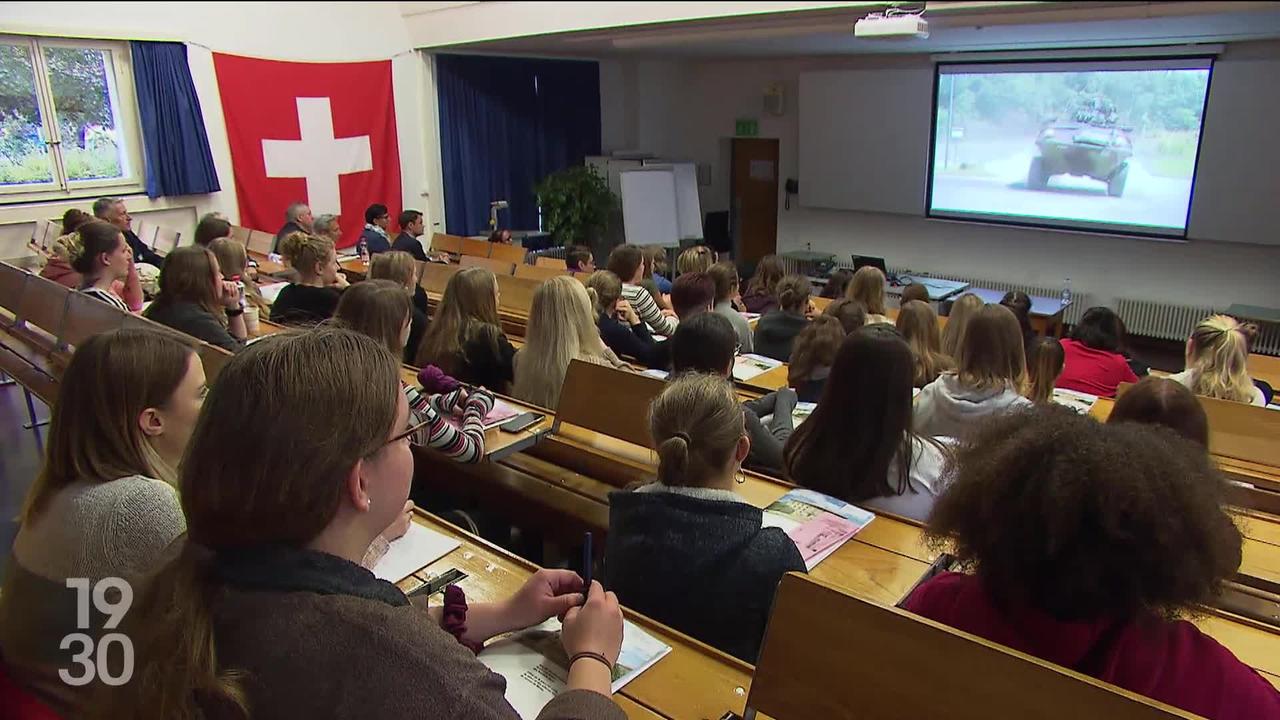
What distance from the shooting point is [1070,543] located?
1059 mm

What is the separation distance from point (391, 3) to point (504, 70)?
4.36ft

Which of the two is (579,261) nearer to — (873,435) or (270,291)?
(270,291)

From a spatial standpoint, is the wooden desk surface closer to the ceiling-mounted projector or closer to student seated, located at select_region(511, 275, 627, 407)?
student seated, located at select_region(511, 275, 627, 407)

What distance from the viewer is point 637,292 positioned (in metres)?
4.57

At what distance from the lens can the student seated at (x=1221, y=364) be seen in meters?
3.12

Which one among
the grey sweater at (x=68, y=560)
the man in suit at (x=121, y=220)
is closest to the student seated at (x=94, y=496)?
the grey sweater at (x=68, y=560)

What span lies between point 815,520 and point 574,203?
290 inches

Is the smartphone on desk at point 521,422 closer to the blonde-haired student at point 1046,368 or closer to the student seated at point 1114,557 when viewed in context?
the student seated at point 1114,557

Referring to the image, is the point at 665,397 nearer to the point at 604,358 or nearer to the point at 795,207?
the point at 604,358

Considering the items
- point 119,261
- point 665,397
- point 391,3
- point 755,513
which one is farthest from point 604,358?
point 391,3

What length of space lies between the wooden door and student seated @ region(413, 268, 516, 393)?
701 cm

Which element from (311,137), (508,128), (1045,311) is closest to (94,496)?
(311,137)

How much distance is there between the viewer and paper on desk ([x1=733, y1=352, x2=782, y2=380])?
3459 mm

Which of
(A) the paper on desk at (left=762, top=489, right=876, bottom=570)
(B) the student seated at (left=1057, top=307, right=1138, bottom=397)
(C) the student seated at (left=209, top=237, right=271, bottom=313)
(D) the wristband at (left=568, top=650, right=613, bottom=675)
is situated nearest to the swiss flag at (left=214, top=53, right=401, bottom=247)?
(C) the student seated at (left=209, top=237, right=271, bottom=313)
